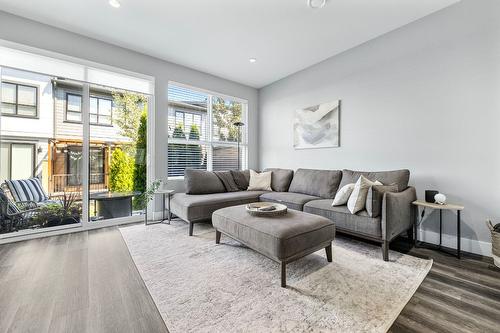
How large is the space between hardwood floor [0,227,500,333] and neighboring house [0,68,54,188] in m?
1.06

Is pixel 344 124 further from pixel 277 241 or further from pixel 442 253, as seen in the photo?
pixel 277 241

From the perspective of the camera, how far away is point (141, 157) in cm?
371

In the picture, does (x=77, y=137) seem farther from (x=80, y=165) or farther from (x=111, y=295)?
(x=111, y=295)

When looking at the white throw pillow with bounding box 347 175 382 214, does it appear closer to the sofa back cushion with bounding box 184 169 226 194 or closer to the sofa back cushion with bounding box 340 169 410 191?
the sofa back cushion with bounding box 340 169 410 191

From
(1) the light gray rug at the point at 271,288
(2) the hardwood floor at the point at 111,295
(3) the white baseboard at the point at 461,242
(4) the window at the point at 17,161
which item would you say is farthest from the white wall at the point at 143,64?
(3) the white baseboard at the point at 461,242

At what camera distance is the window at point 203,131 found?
405 cm

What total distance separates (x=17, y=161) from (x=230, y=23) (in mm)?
3349

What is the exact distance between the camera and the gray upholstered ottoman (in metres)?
1.74

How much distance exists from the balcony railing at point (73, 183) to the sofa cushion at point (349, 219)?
10.7 ft

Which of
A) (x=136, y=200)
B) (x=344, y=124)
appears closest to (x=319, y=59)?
(x=344, y=124)

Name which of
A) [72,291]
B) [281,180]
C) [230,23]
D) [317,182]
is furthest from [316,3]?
[72,291]

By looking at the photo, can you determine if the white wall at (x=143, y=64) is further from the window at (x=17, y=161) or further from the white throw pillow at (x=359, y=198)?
the white throw pillow at (x=359, y=198)

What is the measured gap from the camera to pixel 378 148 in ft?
10.3

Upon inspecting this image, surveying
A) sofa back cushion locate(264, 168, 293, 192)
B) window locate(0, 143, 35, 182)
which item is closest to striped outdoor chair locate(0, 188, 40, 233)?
window locate(0, 143, 35, 182)
